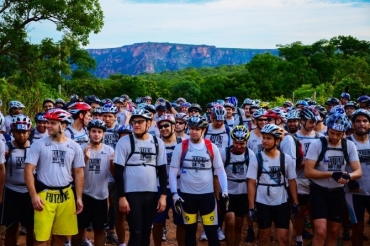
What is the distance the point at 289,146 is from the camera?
27.0 ft

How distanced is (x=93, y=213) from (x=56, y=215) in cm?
105

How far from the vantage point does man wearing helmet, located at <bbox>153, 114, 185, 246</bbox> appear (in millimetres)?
7918

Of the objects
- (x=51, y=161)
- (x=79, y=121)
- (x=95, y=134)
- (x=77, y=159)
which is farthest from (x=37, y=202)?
(x=79, y=121)

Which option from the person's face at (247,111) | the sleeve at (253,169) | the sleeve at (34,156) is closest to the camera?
the sleeve at (34,156)

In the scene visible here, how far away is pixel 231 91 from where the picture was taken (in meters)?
67.0

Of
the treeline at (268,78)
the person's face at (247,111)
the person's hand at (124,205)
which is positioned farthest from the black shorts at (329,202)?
the treeline at (268,78)

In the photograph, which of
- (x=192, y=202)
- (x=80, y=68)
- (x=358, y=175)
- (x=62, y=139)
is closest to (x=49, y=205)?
(x=62, y=139)

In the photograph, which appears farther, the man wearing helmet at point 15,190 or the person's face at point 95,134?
the person's face at point 95,134

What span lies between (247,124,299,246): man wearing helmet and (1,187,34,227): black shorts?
3568 millimetres

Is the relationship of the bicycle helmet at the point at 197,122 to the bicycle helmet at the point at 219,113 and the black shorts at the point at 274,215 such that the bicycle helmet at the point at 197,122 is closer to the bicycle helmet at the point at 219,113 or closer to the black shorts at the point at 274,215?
the black shorts at the point at 274,215

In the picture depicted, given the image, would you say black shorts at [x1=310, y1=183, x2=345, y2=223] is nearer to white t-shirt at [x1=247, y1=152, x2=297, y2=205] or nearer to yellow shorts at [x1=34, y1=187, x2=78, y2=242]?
white t-shirt at [x1=247, y1=152, x2=297, y2=205]

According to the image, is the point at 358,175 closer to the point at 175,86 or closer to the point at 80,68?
the point at 80,68

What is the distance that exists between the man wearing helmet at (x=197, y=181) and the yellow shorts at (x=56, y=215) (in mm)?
1521

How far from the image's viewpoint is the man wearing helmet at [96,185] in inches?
300
